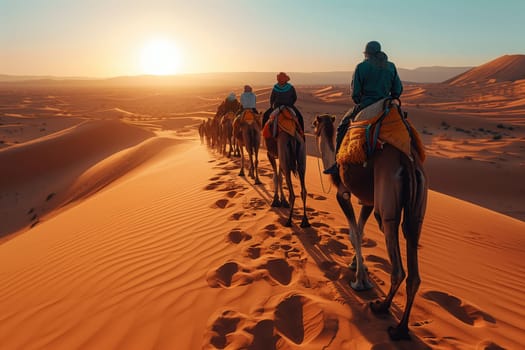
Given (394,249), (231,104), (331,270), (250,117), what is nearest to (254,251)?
(331,270)

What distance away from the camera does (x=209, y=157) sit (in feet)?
49.4

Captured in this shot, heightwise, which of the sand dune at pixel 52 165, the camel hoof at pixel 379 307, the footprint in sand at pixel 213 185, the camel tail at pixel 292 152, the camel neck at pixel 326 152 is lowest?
the sand dune at pixel 52 165

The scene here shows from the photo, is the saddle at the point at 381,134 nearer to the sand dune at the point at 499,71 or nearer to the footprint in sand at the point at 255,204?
the footprint in sand at the point at 255,204

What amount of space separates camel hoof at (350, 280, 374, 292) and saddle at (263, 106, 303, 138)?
9.58 feet

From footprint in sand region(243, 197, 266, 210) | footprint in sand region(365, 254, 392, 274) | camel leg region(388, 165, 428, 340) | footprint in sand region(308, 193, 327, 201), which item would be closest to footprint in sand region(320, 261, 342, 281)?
footprint in sand region(365, 254, 392, 274)

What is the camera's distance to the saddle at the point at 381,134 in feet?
10.6

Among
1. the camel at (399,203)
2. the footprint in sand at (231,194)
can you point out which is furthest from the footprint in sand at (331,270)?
the footprint in sand at (231,194)

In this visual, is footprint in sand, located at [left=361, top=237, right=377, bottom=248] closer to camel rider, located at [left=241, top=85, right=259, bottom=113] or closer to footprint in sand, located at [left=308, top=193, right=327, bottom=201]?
footprint in sand, located at [left=308, top=193, right=327, bottom=201]

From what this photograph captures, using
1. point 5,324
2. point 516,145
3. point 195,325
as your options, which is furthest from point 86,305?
point 516,145

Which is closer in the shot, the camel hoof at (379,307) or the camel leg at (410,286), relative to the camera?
the camel leg at (410,286)

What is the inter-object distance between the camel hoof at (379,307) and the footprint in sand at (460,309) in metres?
0.75

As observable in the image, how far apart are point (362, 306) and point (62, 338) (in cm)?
319

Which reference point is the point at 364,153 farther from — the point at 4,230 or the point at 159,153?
the point at 159,153

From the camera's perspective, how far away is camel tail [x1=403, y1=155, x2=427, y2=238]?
312 cm
